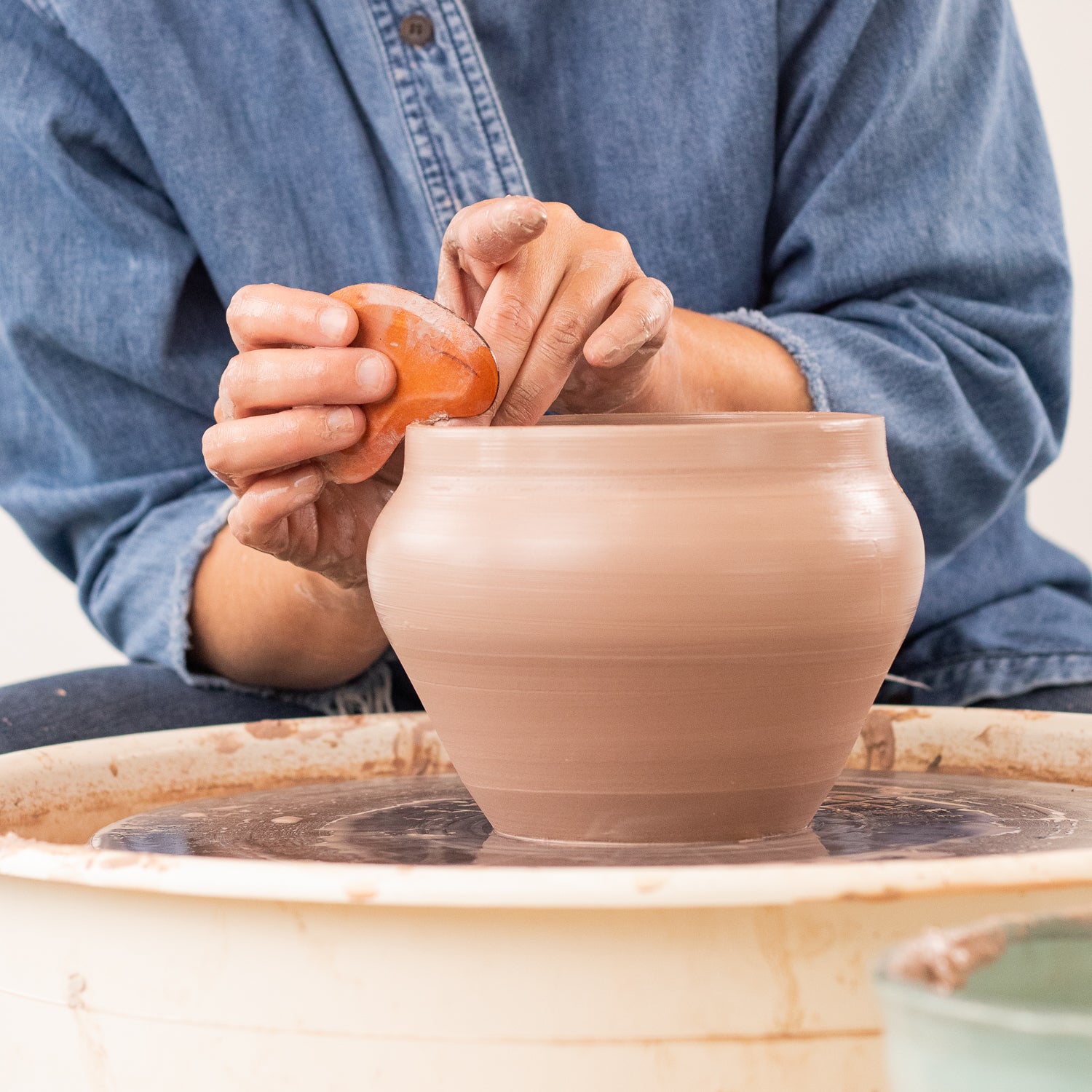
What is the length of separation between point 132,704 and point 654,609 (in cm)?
71

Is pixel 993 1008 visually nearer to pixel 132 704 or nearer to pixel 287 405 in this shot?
pixel 287 405

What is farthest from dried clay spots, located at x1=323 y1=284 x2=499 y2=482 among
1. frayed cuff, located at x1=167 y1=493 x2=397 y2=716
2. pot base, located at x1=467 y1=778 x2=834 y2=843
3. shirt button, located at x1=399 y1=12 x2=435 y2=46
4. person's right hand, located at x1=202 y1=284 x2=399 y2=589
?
shirt button, located at x1=399 y1=12 x2=435 y2=46

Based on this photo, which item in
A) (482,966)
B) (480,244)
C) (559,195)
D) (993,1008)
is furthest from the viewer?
(559,195)

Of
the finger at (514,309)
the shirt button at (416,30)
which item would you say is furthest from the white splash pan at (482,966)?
the shirt button at (416,30)

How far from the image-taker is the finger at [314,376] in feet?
2.39

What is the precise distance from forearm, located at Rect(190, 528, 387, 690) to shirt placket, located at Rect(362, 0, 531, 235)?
0.37 meters

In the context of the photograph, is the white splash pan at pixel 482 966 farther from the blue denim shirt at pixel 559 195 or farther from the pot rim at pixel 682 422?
the blue denim shirt at pixel 559 195

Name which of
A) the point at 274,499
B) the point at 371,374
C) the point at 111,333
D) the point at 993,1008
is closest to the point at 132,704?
the point at 111,333

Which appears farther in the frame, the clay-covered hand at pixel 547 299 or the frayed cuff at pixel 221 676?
the frayed cuff at pixel 221 676

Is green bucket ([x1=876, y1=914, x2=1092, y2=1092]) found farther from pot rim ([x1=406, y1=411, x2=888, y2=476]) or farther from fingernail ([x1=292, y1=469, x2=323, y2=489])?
fingernail ([x1=292, y1=469, x2=323, y2=489])

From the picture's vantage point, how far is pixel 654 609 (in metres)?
0.61

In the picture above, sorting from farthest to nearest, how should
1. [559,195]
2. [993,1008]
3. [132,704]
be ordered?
→ [559,195] → [132,704] → [993,1008]

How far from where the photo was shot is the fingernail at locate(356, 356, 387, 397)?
0.73m

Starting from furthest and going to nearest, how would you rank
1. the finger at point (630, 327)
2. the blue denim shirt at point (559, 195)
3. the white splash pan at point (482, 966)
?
the blue denim shirt at point (559, 195) < the finger at point (630, 327) < the white splash pan at point (482, 966)
